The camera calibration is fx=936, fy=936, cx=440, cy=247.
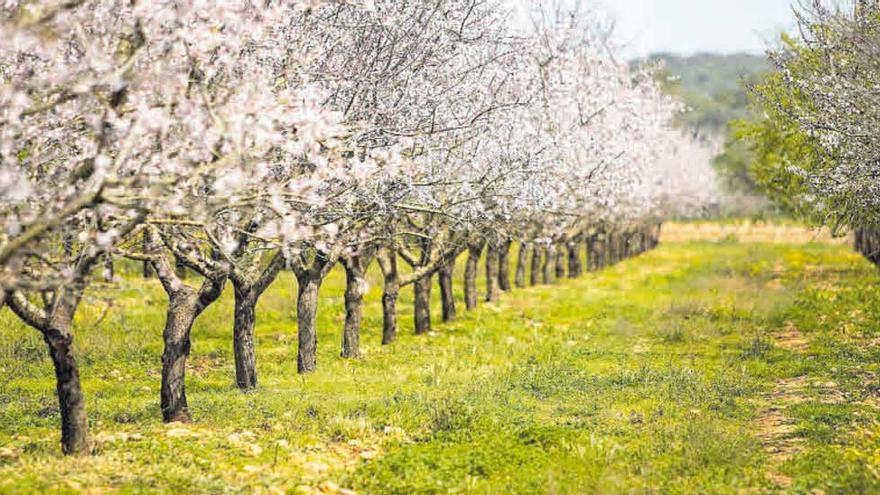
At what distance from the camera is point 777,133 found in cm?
3600

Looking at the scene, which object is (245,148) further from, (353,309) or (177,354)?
(353,309)

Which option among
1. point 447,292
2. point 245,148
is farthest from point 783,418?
point 447,292

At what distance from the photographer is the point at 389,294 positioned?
26234 millimetres

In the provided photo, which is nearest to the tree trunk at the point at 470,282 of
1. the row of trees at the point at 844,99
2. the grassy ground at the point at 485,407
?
the grassy ground at the point at 485,407

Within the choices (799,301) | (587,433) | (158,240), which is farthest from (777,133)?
(158,240)

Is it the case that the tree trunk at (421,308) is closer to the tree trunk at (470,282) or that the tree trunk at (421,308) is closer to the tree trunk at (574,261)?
the tree trunk at (470,282)

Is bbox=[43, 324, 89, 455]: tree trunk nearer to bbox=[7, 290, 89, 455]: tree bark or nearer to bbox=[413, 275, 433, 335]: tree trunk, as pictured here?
bbox=[7, 290, 89, 455]: tree bark

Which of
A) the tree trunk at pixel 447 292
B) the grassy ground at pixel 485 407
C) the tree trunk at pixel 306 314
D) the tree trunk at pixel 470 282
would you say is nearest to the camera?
the grassy ground at pixel 485 407

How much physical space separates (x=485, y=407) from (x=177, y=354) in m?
Result: 5.33

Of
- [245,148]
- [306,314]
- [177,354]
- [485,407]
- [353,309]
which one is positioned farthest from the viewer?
[353,309]

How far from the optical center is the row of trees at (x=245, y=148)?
33.0 ft

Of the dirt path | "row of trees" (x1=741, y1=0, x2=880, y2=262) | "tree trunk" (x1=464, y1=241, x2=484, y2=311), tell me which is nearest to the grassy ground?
the dirt path

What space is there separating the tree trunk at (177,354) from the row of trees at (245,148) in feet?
0.09

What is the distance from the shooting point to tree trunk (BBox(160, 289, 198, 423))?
48.4ft
